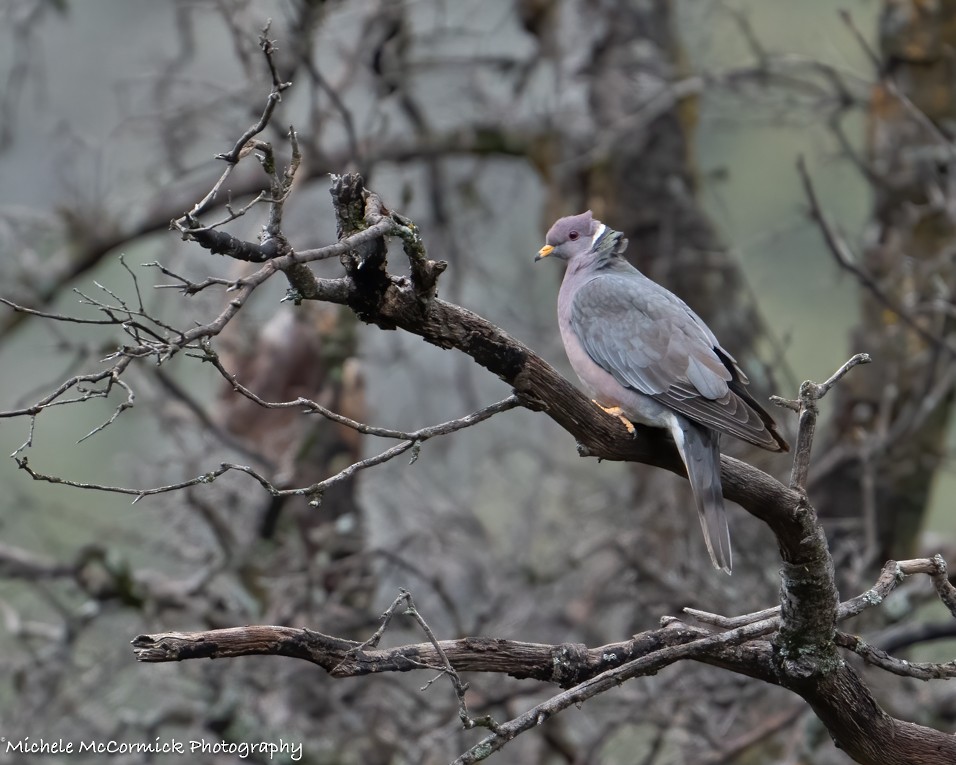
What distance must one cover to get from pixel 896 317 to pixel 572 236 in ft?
8.48

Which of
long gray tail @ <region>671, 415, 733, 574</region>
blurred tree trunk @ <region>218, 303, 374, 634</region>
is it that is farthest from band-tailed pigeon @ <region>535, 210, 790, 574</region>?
blurred tree trunk @ <region>218, 303, 374, 634</region>

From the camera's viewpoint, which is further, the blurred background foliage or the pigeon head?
the blurred background foliage

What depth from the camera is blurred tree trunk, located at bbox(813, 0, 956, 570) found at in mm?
6418

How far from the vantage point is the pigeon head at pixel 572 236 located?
475cm

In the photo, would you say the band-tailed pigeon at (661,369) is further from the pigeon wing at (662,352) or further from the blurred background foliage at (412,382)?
the blurred background foliage at (412,382)

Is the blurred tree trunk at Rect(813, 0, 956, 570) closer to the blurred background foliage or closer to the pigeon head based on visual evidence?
the blurred background foliage

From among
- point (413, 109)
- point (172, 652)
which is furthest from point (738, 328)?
point (172, 652)

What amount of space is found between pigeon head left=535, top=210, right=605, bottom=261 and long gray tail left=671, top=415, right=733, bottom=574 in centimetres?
130

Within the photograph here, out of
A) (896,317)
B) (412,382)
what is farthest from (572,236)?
(412,382)

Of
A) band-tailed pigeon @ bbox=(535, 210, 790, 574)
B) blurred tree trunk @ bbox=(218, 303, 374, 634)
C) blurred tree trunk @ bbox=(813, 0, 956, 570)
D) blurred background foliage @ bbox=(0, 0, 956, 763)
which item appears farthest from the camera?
blurred tree trunk @ bbox=(813, 0, 956, 570)

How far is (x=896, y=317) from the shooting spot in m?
A: 6.47

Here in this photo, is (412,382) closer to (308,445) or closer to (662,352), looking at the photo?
(308,445)

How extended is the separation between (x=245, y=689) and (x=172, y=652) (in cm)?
359

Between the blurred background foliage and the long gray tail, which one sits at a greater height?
the blurred background foliage
